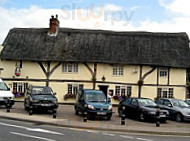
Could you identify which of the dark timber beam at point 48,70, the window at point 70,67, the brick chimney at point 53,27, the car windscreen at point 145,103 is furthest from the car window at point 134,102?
the brick chimney at point 53,27

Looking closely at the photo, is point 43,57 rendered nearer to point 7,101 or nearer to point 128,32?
point 128,32

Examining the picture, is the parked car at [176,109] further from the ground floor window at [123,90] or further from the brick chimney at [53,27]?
the brick chimney at [53,27]

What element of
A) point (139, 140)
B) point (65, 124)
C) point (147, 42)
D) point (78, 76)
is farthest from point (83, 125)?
point (147, 42)

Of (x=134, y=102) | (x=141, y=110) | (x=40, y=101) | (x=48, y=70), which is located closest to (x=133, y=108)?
(x=134, y=102)

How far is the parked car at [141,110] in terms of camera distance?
66.7ft

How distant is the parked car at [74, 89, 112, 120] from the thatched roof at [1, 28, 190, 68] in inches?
568

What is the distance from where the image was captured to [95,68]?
3669 cm

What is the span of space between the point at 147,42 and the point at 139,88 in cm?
560

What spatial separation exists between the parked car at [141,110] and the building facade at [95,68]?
1341 cm

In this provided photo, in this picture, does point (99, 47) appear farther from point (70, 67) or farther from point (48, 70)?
point (48, 70)

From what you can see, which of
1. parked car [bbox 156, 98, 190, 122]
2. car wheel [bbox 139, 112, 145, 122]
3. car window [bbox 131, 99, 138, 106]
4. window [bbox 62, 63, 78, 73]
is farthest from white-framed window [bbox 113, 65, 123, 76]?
car wheel [bbox 139, 112, 145, 122]

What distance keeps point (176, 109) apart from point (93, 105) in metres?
6.05

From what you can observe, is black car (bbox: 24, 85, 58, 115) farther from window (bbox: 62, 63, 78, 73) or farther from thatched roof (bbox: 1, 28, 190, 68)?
window (bbox: 62, 63, 78, 73)

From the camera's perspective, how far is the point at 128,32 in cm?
4012
